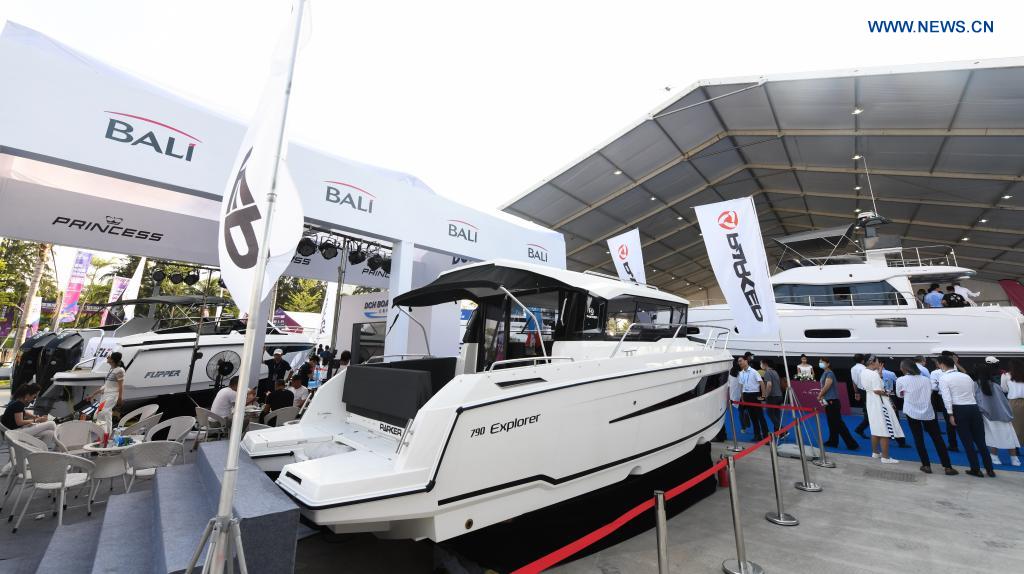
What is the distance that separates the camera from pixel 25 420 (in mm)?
4254

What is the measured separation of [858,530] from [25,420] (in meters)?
8.06

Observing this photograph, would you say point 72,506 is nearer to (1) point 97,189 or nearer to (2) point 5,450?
(2) point 5,450

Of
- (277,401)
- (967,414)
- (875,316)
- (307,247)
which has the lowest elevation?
(277,401)

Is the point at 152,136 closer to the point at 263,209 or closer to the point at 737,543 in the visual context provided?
the point at 263,209

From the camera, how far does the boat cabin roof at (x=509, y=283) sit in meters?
3.21

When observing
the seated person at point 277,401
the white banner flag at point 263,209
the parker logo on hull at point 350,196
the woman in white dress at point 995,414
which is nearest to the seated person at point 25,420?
the seated person at point 277,401

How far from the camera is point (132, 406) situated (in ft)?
23.6

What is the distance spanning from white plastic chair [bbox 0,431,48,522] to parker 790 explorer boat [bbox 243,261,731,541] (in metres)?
2.08

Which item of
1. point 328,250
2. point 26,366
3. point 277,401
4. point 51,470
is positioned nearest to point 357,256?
point 328,250

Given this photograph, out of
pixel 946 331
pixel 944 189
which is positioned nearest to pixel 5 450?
pixel 946 331

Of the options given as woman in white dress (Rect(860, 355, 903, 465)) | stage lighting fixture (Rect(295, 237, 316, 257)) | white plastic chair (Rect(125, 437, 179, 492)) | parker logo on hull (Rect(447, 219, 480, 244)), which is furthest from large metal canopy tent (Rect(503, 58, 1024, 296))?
white plastic chair (Rect(125, 437, 179, 492))

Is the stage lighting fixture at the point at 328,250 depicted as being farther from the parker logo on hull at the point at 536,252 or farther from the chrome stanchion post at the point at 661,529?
the chrome stanchion post at the point at 661,529

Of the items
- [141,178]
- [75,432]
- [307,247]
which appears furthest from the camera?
[307,247]

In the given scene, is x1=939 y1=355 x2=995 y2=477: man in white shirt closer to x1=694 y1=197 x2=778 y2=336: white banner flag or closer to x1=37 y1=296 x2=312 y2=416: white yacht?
x1=694 y1=197 x2=778 y2=336: white banner flag
